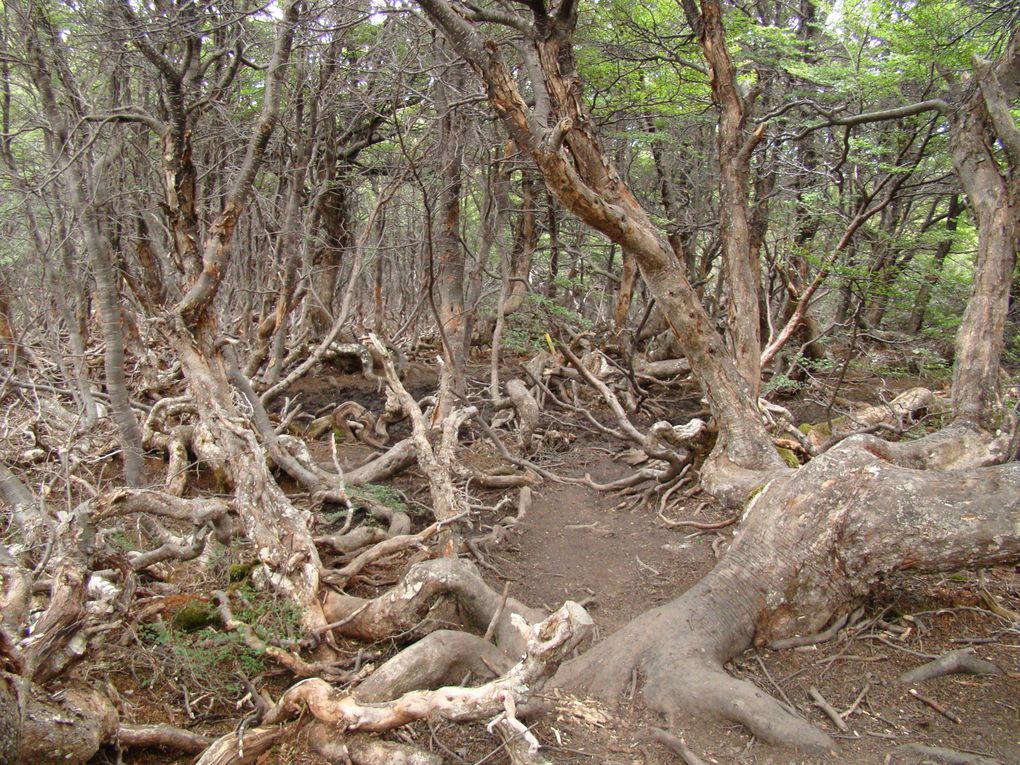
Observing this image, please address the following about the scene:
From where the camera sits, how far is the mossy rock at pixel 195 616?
3.56m

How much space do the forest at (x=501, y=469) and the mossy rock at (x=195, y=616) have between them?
0.06 feet

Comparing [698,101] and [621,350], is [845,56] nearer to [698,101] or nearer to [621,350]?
[698,101]

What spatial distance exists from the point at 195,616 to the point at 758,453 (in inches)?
163

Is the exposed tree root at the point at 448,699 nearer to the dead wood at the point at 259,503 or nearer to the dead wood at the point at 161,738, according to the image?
the dead wood at the point at 161,738

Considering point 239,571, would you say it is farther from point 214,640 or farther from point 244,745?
point 244,745

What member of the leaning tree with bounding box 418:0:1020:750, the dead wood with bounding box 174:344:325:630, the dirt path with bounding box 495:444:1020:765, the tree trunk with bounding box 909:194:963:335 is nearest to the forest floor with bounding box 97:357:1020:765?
the dirt path with bounding box 495:444:1020:765

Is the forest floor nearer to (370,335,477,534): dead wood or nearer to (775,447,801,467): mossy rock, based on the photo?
(370,335,477,534): dead wood

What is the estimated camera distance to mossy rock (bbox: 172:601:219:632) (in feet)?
11.7

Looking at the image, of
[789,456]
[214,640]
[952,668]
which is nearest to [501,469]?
[789,456]

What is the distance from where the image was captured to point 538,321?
39.6 ft

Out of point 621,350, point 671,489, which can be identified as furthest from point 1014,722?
point 621,350

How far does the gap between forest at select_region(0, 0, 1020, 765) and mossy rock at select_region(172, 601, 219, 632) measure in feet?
0.06

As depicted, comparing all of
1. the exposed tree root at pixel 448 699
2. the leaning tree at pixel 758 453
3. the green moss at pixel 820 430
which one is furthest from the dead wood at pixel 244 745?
the green moss at pixel 820 430

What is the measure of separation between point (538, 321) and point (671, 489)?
638 cm
